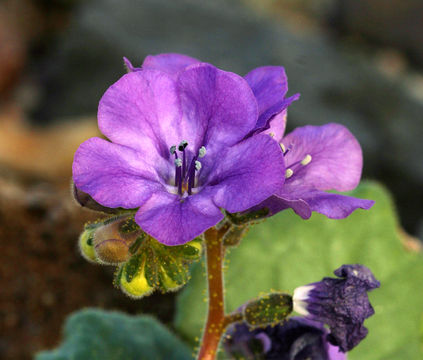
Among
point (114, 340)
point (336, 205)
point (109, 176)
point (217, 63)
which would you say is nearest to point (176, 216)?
point (109, 176)

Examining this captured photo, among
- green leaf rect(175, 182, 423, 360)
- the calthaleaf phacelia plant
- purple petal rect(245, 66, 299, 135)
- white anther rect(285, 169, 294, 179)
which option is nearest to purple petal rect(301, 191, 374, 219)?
the calthaleaf phacelia plant

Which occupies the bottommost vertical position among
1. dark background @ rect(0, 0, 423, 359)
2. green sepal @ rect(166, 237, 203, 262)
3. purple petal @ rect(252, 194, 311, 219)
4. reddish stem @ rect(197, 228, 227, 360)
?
dark background @ rect(0, 0, 423, 359)

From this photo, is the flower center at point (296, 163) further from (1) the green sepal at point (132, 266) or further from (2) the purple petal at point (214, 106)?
(1) the green sepal at point (132, 266)

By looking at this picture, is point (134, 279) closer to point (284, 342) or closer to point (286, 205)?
point (286, 205)

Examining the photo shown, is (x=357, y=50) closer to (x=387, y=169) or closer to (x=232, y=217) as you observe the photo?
(x=387, y=169)

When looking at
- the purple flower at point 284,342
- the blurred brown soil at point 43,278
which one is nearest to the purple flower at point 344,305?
the purple flower at point 284,342

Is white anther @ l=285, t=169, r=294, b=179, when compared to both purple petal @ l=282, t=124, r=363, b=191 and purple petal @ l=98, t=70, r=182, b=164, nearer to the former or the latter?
purple petal @ l=282, t=124, r=363, b=191

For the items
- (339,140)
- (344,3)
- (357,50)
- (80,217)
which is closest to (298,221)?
(339,140)
